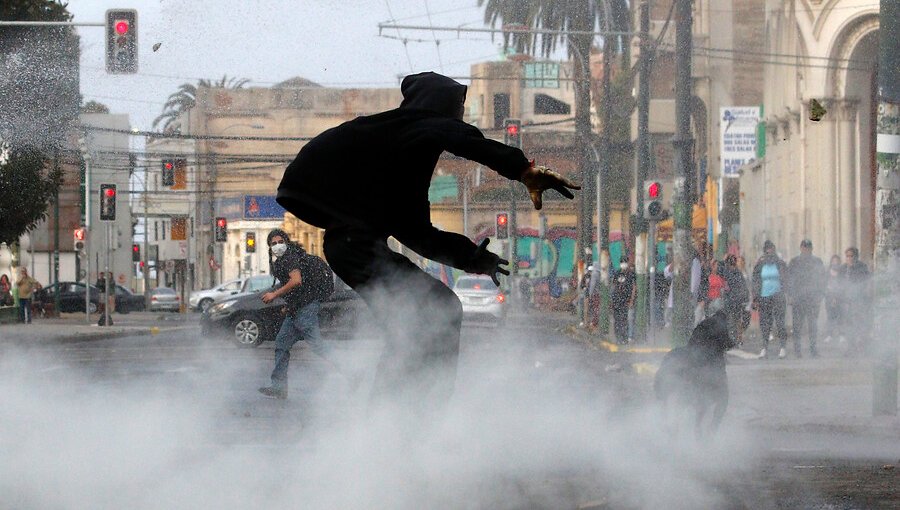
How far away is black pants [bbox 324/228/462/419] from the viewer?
4.60 metres

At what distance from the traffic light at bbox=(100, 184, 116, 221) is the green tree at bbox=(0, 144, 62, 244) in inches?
143

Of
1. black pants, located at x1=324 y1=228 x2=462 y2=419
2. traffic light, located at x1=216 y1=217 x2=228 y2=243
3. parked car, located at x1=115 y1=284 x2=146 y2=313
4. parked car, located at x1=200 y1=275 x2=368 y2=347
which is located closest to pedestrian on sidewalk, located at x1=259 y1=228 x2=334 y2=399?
black pants, located at x1=324 y1=228 x2=462 y2=419

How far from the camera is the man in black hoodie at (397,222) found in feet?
14.7

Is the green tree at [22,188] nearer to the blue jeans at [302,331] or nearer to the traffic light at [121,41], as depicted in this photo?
the traffic light at [121,41]

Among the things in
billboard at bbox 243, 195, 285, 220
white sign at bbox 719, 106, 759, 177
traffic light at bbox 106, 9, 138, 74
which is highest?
traffic light at bbox 106, 9, 138, 74

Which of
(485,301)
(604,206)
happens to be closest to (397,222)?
(485,301)

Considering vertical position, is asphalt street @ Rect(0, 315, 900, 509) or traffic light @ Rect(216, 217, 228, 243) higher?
traffic light @ Rect(216, 217, 228, 243)

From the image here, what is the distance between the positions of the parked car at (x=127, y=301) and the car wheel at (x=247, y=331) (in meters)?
28.9

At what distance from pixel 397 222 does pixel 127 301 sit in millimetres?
46314

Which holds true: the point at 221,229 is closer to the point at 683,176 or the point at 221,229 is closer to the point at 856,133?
the point at 856,133

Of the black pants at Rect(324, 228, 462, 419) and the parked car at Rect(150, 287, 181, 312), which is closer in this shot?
the black pants at Rect(324, 228, 462, 419)

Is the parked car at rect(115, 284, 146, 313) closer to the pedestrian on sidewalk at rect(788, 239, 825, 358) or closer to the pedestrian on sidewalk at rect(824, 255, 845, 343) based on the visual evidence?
the pedestrian on sidewalk at rect(824, 255, 845, 343)

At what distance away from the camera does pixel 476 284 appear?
30.9 m

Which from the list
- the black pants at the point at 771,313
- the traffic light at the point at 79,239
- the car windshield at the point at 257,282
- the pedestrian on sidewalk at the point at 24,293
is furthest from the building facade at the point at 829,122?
the traffic light at the point at 79,239
